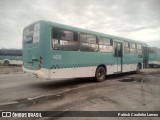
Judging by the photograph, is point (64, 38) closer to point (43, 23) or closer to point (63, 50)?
point (63, 50)

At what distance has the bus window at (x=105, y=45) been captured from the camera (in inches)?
445

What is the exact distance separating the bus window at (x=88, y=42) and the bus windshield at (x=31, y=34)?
2548 mm

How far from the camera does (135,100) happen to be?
6.71 metres

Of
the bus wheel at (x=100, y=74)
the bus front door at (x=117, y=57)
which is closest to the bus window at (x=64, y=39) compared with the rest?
the bus wheel at (x=100, y=74)

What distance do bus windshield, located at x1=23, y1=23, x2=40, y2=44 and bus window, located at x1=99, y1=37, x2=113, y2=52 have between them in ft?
15.0

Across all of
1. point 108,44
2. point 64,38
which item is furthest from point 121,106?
point 108,44

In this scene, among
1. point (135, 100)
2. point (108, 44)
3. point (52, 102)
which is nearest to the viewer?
point (52, 102)

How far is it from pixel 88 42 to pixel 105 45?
76.2 inches


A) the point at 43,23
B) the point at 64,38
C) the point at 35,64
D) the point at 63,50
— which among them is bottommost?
the point at 35,64

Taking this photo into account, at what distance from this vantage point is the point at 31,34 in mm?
8844

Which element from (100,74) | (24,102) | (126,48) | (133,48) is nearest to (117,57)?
(126,48)

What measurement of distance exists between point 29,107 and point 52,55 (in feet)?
9.77

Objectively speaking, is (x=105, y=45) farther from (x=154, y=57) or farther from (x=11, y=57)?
(x=11, y=57)

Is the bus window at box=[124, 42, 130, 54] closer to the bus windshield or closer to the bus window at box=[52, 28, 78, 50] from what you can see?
the bus window at box=[52, 28, 78, 50]
